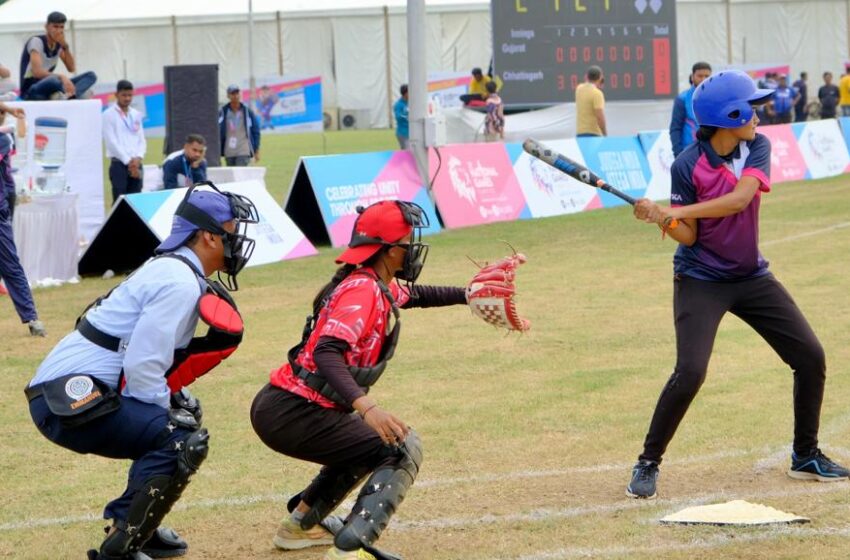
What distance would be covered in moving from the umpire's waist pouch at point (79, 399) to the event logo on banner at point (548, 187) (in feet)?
49.0

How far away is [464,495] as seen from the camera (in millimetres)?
6582

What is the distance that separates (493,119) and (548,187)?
31.4ft

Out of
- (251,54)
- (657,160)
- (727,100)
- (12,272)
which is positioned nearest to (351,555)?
(727,100)

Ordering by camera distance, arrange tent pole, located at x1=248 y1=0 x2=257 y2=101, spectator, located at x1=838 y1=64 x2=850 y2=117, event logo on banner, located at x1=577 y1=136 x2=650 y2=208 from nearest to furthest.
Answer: event logo on banner, located at x1=577 y1=136 x2=650 y2=208 < spectator, located at x1=838 y1=64 x2=850 y2=117 < tent pole, located at x1=248 y1=0 x2=257 y2=101

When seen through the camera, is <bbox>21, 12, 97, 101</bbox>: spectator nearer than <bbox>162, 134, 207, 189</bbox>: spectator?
No

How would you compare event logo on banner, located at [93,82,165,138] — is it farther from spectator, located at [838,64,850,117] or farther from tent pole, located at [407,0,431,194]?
tent pole, located at [407,0,431,194]

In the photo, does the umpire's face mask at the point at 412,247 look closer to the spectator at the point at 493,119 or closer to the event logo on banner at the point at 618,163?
the event logo on banner at the point at 618,163

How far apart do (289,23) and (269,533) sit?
4551cm

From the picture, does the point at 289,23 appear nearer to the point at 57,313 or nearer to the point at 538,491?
the point at 57,313

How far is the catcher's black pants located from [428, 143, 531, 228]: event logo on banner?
12.3 metres

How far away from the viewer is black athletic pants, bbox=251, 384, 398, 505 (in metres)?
5.33

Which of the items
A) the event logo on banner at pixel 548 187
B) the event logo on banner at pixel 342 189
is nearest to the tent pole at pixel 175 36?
the event logo on banner at pixel 548 187

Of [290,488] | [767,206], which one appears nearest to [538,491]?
[290,488]

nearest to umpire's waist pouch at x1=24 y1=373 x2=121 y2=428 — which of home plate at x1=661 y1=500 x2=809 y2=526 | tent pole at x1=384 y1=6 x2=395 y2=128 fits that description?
home plate at x1=661 y1=500 x2=809 y2=526
